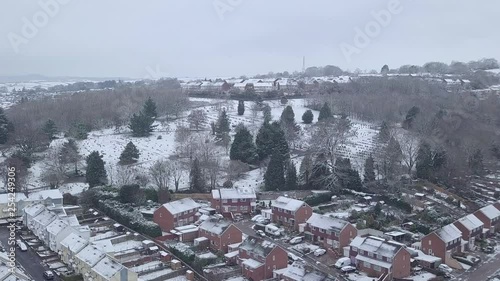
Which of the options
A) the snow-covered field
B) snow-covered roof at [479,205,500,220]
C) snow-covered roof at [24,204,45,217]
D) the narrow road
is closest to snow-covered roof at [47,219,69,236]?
snow-covered roof at [24,204,45,217]

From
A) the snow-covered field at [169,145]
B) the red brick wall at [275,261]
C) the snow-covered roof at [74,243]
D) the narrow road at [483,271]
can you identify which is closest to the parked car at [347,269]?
the red brick wall at [275,261]

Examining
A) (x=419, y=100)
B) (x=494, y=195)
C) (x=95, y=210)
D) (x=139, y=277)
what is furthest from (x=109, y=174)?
(x=419, y=100)

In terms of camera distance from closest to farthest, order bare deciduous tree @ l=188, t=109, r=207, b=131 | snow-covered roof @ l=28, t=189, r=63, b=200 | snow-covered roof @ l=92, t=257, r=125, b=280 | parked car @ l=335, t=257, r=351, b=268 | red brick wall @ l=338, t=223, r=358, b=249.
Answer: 1. snow-covered roof @ l=92, t=257, r=125, b=280
2. parked car @ l=335, t=257, r=351, b=268
3. red brick wall @ l=338, t=223, r=358, b=249
4. snow-covered roof @ l=28, t=189, r=63, b=200
5. bare deciduous tree @ l=188, t=109, r=207, b=131

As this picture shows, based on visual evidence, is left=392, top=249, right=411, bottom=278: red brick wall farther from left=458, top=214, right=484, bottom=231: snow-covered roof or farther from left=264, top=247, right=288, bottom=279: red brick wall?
left=458, top=214, right=484, bottom=231: snow-covered roof

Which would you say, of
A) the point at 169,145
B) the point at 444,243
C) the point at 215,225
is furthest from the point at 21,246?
the point at 444,243

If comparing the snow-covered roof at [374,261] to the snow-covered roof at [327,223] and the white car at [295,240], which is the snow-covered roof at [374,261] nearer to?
the snow-covered roof at [327,223]

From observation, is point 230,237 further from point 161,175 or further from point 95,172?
point 95,172

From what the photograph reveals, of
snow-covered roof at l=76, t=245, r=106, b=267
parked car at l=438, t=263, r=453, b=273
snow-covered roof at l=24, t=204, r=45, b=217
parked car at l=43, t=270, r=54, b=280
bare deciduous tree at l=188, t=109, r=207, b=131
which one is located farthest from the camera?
bare deciduous tree at l=188, t=109, r=207, b=131
